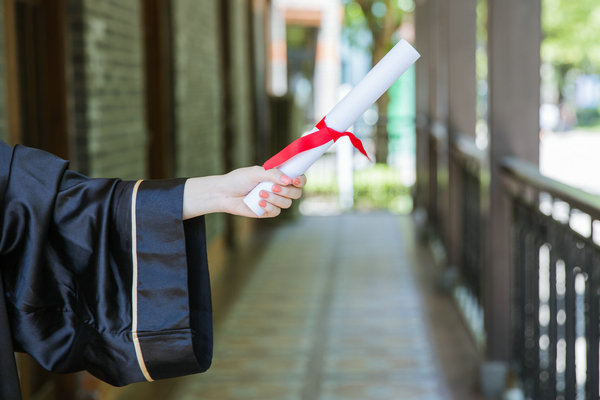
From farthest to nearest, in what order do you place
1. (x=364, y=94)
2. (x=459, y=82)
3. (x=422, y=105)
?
(x=422, y=105) → (x=459, y=82) → (x=364, y=94)

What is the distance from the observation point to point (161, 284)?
1.73 meters

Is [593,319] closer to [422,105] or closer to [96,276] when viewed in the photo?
[96,276]

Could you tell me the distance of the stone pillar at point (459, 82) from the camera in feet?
18.6

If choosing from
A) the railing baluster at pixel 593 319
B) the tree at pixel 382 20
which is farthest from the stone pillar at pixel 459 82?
the tree at pixel 382 20

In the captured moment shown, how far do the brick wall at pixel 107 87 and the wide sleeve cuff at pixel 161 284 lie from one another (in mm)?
1958

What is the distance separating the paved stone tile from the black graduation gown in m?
2.29

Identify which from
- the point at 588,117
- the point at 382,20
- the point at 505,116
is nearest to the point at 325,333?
the point at 505,116

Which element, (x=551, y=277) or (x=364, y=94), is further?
(x=551, y=277)

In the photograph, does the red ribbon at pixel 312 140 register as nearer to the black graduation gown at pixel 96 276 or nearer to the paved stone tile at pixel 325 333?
the black graduation gown at pixel 96 276

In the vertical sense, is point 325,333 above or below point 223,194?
below

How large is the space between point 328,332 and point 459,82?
Result: 1.94 meters

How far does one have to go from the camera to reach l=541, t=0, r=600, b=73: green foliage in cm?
2181

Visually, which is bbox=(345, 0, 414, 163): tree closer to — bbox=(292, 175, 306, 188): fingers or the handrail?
the handrail

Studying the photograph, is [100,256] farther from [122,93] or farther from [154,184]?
[122,93]
